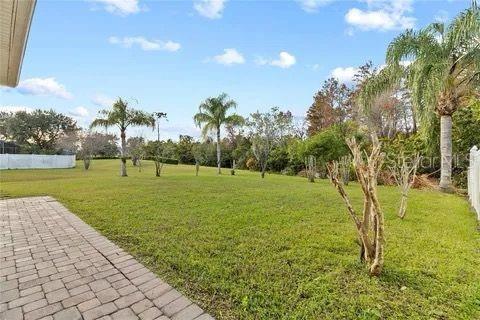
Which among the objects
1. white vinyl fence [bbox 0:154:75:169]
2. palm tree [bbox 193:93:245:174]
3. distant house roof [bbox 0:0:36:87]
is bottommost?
white vinyl fence [bbox 0:154:75:169]

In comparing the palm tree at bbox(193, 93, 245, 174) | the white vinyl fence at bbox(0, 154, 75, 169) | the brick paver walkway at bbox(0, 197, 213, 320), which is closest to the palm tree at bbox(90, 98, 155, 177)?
the palm tree at bbox(193, 93, 245, 174)

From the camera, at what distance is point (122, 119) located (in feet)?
55.8

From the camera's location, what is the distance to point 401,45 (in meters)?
10.9

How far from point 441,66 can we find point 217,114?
14435 millimetres

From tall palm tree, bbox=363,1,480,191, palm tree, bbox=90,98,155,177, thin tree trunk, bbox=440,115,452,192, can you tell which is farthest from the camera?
palm tree, bbox=90,98,155,177

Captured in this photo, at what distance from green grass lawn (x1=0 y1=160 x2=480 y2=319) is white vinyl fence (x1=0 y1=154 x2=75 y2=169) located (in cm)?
2251

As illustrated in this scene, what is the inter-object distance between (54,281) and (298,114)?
29.0 metres

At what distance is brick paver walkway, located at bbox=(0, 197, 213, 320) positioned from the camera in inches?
96.5

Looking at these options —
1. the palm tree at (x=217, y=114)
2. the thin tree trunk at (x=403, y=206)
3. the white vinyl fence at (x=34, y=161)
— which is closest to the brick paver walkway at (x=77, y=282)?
the thin tree trunk at (x=403, y=206)

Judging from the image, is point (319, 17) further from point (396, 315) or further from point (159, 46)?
point (396, 315)

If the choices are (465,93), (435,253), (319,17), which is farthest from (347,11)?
(435,253)

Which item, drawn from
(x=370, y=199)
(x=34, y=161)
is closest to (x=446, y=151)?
(x=370, y=199)

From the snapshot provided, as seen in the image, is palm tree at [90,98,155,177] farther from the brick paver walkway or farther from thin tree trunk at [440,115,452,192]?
thin tree trunk at [440,115,452,192]

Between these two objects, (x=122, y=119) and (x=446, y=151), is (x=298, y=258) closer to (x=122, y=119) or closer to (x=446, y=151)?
(x=446, y=151)
